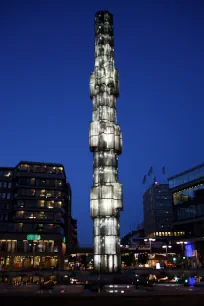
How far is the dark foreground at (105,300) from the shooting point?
775 inches

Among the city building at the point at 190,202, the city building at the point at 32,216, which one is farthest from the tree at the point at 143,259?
the city building at the point at 32,216

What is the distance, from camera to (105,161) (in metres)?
63.8

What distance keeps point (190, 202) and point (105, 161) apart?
46.1m

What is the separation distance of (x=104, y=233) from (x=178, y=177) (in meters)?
55.4

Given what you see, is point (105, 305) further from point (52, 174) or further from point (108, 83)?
point (52, 174)

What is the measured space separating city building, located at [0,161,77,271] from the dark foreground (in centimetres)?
9015

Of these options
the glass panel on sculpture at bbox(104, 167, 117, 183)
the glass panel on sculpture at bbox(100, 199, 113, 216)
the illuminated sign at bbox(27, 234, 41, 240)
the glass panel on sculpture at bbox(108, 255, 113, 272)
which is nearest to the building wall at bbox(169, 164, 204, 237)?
the glass panel on sculpture at bbox(104, 167, 117, 183)

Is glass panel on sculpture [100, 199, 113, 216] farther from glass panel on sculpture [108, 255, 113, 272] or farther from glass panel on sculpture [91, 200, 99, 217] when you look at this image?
glass panel on sculpture [108, 255, 113, 272]

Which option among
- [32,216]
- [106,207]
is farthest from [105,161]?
[32,216]

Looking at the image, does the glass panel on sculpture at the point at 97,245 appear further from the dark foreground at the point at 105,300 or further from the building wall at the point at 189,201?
the building wall at the point at 189,201

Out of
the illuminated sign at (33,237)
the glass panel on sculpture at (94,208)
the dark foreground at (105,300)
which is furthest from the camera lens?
the illuminated sign at (33,237)

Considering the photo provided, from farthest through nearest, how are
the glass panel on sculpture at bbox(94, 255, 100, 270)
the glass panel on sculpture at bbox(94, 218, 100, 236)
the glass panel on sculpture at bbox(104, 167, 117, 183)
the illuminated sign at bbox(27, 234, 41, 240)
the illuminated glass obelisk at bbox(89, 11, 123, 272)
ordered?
the illuminated sign at bbox(27, 234, 41, 240) < the glass panel on sculpture at bbox(104, 167, 117, 183) < the glass panel on sculpture at bbox(94, 218, 100, 236) < the illuminated glass obelisk at bbox(89, 11, 123, 272) < the glass panel on sculpture at bbox(94, 255, 100, 270)

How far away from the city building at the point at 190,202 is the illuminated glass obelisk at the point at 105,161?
42.0 metres

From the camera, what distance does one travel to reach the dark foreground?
19.7 metres
